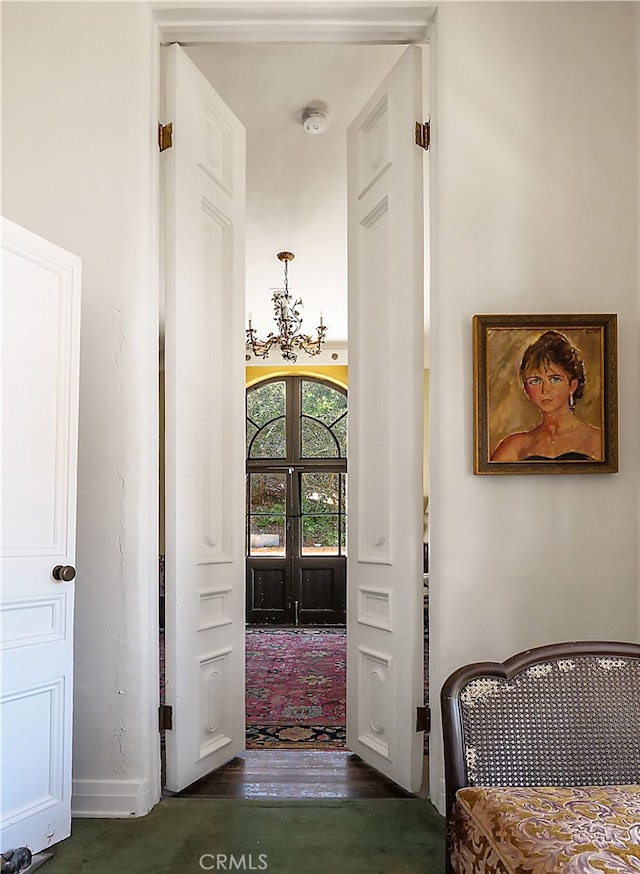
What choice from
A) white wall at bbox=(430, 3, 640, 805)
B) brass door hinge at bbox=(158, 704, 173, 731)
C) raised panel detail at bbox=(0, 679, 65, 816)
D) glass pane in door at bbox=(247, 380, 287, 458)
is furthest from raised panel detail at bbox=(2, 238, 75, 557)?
glass pane in door at bbox=(247, 380, 287, 458)

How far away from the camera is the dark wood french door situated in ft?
25.9

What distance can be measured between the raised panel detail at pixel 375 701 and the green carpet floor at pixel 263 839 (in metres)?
0.29

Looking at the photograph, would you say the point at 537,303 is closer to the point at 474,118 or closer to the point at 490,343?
the point at 490,343

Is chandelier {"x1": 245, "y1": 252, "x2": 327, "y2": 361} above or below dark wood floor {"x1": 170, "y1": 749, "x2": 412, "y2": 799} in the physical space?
above

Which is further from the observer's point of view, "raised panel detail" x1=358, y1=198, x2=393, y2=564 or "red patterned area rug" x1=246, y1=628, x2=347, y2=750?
"red patterned area rug" x1=246, y1=628, x2=347, y2=750

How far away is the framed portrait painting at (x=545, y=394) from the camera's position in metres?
2.56

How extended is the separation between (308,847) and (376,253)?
90.7 inches

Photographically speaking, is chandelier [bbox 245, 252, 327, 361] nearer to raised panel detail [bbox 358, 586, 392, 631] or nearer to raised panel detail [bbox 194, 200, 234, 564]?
raised panel detail [bbox 194, 200, 234, 564]

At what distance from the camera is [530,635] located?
2576 mm

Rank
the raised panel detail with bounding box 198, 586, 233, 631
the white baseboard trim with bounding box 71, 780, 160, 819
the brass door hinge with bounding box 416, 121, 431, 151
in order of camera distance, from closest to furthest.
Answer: the white baseboard trim with bounding box 71, 780, 160, 819 → the brass door hinge with bounding box 416, 121, 431, 151 → the raised panel detail with bounding box 198, 586, 233, 631

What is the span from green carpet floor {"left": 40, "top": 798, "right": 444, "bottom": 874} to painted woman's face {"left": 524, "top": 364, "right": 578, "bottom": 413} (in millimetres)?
1514

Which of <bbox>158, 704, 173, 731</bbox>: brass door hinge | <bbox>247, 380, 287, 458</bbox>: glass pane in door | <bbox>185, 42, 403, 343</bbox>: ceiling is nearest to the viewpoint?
<bbox>158, 704, 173, 731</bbox>: brass door hinge

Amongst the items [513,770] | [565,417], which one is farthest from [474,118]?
[513,770]
